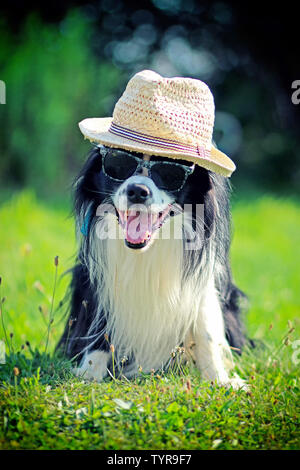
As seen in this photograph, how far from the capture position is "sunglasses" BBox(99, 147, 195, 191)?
256cm

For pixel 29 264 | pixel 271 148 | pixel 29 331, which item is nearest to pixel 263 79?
pixel 271 148

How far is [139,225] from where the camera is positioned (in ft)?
8.36

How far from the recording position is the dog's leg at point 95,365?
2.79 meters

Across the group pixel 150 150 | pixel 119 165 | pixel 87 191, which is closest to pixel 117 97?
pixel 87 191

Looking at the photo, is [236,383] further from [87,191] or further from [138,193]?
[87,191]

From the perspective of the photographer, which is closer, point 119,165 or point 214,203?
point 119,165

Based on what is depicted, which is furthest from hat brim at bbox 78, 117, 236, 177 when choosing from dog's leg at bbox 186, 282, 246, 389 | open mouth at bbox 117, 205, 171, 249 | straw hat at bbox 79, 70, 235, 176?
dog's leg at bbox 186, 282, 246, 389

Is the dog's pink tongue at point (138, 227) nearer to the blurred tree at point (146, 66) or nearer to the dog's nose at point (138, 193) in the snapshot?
the dog's nose at point (138, 193)

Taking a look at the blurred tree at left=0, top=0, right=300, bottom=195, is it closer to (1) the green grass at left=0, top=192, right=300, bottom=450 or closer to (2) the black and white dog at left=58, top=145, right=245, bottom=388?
(1) the green grass at left=0, top=192, right=300, bottom=450

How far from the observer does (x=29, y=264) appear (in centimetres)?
529

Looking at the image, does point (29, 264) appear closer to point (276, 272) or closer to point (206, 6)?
point (276, 272)

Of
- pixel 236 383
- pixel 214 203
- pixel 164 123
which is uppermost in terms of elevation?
pixel 164 123

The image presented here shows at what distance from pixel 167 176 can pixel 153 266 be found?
1.54ft

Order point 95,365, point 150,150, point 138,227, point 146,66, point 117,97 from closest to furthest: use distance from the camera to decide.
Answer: point 150,150 < point 138,227 < point 95,365 < point 117,97 < point 146,66
